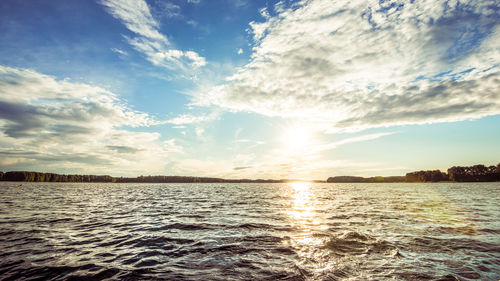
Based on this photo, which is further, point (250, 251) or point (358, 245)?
point (358, 245)

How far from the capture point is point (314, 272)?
872 centimetres

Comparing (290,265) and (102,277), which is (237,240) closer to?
(290,265)

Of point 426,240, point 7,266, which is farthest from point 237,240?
point 426,240

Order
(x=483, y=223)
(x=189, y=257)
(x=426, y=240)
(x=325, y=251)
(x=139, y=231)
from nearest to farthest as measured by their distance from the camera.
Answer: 1. (x=189, y=257)
2. (x=325, y=251)
3. (x=426, y=240)
4. (x=139, y=231)
5. (x=483, y=223)

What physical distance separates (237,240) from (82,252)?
7.88 metres

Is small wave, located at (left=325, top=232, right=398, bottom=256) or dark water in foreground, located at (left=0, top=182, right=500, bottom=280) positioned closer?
dark water in foreground, located at (left=0, top=182, right=500, bottom=280)

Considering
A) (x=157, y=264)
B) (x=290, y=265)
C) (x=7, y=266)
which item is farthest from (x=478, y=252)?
(x=7, y=266)

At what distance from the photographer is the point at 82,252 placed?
1105 cm

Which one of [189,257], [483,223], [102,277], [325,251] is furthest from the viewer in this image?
[483,223]

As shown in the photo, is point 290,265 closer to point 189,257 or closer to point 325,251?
point 325,251

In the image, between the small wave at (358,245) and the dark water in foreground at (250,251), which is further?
the small wave at (358,245)

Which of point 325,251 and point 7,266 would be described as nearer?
point 7,266

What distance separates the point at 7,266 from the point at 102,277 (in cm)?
455

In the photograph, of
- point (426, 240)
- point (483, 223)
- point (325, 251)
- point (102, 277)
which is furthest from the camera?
point (483, 223)
